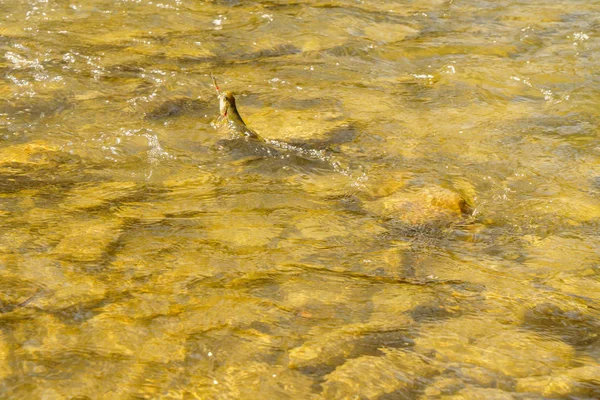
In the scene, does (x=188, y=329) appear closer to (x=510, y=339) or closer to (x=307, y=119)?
(x=510, y=339)

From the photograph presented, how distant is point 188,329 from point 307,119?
7.98 ft

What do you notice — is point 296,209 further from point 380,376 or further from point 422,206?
point 380,376

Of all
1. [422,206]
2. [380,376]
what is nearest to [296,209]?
[422,206]

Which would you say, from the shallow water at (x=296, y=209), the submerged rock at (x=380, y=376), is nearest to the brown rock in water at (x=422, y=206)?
the shallow water at (x=296, y=209)

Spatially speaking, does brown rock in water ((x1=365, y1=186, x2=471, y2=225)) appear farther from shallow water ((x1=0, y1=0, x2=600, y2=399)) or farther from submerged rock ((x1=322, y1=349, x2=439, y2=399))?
submerged rock ((x1=322, y1=349, x2=439, y2=399))

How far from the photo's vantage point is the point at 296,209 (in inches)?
165

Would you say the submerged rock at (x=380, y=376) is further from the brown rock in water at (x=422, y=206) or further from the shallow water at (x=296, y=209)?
the brown rock in water at (x=422, y=206)

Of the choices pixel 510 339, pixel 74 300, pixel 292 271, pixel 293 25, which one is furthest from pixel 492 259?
pixel 293 25

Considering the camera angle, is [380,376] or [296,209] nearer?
[380,376]

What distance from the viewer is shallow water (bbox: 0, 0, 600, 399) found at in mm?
3014

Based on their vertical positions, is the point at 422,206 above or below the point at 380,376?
above

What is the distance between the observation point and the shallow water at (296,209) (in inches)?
119

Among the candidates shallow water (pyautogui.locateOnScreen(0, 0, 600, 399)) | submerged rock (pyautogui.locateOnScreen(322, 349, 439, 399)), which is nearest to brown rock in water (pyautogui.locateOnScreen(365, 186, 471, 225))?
shallow water (pyautogui.locateOnScreen(0, 0, 600, 399))

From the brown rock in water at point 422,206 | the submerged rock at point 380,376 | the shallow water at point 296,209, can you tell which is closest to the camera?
the submerged rock at point 380,376
